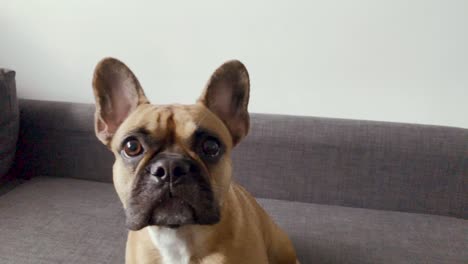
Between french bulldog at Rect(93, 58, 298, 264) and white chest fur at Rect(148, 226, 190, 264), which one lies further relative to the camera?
white chest fur at Rect(148, 226, 190, 264)

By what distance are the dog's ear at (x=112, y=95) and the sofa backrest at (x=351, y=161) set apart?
911mm

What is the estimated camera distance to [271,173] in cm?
226

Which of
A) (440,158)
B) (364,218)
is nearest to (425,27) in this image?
(440,158)

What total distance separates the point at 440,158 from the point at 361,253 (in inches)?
26.5

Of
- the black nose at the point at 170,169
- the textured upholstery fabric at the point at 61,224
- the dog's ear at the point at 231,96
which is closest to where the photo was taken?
the black nose at the point at 170,169

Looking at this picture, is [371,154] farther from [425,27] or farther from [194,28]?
[194,28]

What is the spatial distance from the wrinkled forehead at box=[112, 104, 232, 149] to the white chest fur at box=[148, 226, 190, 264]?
0.30m

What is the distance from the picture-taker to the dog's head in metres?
1.13

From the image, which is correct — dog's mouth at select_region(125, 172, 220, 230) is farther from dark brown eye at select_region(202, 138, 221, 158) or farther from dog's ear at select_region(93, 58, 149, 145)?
dog's ear at select_region(93, 58, 149, 145)

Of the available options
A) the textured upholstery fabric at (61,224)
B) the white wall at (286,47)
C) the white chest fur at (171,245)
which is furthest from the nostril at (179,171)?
the white wall at (286,47)

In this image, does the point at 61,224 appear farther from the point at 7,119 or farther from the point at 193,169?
the point at 193,169

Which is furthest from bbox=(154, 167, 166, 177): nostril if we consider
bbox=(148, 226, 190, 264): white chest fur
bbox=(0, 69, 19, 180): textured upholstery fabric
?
bbox=(0, 69, 19, 180): textured upholstery fabric

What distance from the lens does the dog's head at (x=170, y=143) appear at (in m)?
1.13

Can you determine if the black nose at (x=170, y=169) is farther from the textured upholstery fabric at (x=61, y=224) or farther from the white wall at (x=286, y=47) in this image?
the white wall at (x=286, y=47)
